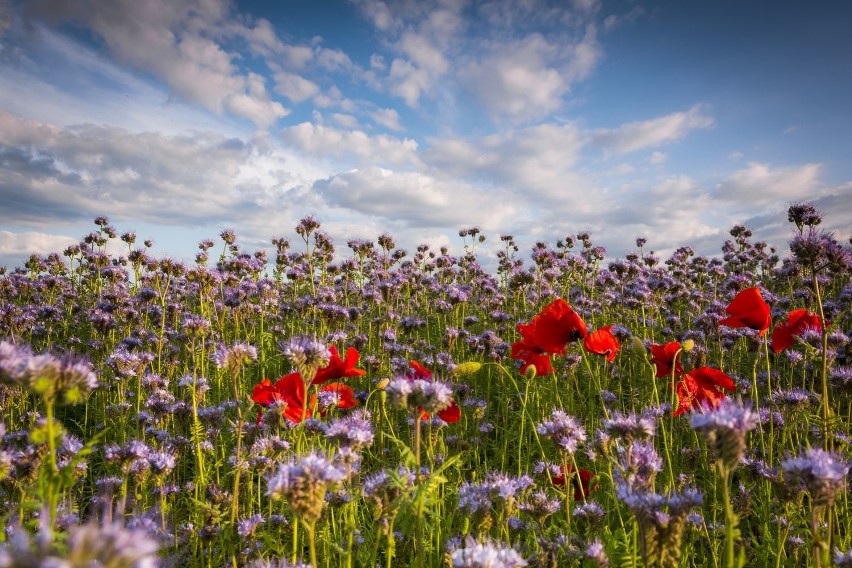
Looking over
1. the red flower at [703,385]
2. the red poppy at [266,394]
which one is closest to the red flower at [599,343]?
the red flower at [703,385]

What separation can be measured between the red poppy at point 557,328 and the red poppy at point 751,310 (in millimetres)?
1180

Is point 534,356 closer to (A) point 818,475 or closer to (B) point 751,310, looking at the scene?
(B) point 751,310

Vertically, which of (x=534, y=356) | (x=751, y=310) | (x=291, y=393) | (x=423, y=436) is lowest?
(x=423, y=436)

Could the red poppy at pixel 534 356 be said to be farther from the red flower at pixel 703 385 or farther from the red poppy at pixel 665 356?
the red flower at pixel 703 385

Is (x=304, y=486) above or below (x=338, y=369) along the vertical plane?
below

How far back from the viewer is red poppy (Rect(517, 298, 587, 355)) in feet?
13.0

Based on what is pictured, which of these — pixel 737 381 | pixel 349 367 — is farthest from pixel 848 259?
pixel 349 367

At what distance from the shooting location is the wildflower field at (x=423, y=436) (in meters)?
1.75

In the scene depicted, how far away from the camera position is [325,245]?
9.10 metres

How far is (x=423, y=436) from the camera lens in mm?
4941

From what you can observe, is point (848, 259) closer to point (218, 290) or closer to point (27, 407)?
point (27, 407)

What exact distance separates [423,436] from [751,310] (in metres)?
3.18

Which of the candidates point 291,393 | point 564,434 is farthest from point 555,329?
point 291,393

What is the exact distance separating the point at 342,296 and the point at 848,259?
343 inches
